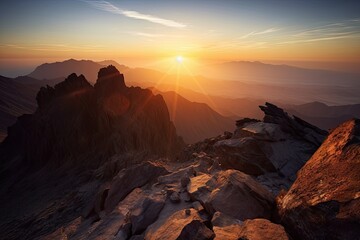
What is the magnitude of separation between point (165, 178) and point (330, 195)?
45.7ft

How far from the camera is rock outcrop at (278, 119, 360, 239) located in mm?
6430

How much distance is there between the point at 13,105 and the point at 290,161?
17906cm

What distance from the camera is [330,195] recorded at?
7191mm

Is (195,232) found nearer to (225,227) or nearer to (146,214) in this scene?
(225,227)

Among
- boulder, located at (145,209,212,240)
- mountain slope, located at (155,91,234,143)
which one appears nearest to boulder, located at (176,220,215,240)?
boulder, located at (145,209,212,240)

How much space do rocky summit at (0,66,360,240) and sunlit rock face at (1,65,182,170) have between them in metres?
0.26

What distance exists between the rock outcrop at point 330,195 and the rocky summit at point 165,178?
0.10ft

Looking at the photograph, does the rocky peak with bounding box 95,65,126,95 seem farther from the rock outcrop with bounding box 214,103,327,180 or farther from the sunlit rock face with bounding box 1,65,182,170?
the rock outcrop with bounding box 214,103,327,180

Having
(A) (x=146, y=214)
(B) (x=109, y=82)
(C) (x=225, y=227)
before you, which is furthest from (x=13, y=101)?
(C) (x=225, y=227)

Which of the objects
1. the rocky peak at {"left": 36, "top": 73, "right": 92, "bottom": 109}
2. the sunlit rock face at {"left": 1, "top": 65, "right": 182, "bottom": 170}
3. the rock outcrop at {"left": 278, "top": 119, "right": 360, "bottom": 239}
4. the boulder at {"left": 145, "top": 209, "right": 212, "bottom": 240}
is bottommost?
the sunlit rock face at {"left": 1, "top": 65, "right": 182, "bottom": 170}

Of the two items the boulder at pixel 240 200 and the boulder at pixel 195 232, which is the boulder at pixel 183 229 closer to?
the boulder at pixel 195 232

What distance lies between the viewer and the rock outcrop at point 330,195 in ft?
21.1

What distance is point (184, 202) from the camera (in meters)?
13.1

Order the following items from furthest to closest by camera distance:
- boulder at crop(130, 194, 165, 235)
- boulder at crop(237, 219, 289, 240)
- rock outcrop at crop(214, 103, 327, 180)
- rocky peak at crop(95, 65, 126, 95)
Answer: rocky peak at crop(95, 65, 126, 95), rock outcrop at crop(214, 103, 327, 180), boulder at crop(130, 194, 165, 235), boulder at crop(237, 219, 289, 240)
